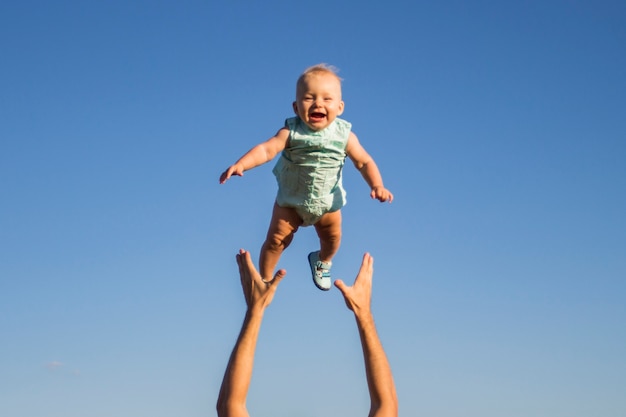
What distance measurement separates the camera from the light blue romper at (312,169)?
953 centimetres

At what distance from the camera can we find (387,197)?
30.6 ft

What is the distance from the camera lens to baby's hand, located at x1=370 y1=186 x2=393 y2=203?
9297 mm

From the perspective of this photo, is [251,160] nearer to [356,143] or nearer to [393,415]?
[356,143]

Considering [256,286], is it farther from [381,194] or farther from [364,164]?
[364,164]

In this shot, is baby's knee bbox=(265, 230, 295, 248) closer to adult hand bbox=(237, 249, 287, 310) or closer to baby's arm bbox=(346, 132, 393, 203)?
baby's arm bbox=(346, 132, 393, 203)

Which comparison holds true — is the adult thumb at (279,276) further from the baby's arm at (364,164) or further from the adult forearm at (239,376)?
the baby's arm at (364,164)

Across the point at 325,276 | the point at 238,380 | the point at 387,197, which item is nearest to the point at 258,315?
the point at 238,380

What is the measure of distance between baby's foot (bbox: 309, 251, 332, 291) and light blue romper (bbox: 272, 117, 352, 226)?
0.78 metres

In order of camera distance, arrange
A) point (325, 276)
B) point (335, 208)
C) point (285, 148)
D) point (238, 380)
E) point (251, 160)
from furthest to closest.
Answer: point (325, 276) < point (335, 208) < point (285, 148) < point (251, 160) < point (238, 380)

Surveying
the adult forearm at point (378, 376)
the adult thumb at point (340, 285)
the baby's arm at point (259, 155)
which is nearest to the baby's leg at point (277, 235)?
the baby's arm at point (259, 155)

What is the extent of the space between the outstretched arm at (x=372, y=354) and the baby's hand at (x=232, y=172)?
1.42 m

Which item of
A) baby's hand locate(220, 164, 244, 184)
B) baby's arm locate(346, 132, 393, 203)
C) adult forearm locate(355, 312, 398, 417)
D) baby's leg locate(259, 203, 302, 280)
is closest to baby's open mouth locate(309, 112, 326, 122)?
baby's arm locate(346, 132, 393, 203)

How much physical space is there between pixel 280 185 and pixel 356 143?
106cm

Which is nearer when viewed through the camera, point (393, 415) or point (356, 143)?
point (393, 415)
